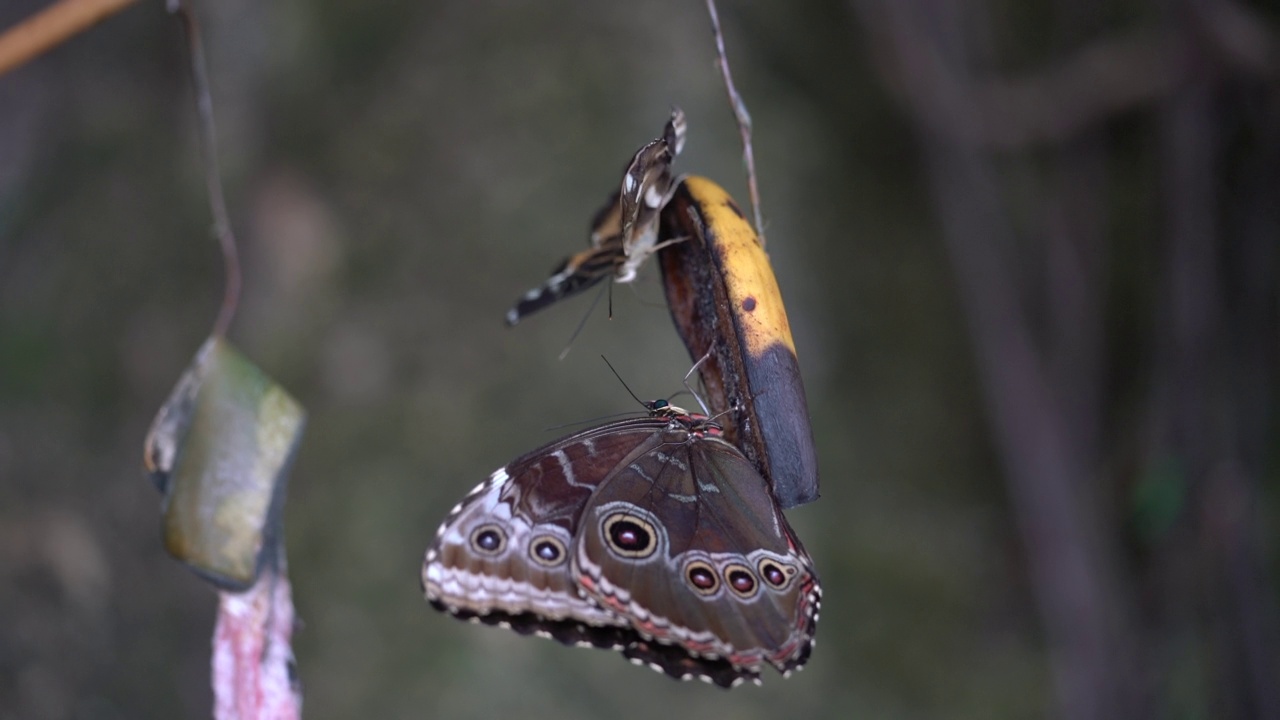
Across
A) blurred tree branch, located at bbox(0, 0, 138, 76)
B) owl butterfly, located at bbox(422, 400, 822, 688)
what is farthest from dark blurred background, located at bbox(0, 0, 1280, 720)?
blurred tree branch, located at bbox(0, 0, 138, 76)

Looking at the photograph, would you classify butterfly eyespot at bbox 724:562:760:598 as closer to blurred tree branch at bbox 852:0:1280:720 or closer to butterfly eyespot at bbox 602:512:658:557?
butterfly eyespot at bbox 602:512:658:557

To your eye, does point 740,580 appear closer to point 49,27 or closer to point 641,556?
point 641,556

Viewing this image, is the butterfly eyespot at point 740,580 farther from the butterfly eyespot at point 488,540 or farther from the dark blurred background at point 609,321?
the dark blurred background at point 609,321

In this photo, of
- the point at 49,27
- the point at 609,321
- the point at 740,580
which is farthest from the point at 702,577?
the point at 609,321

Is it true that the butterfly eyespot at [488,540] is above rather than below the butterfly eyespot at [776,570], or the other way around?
above

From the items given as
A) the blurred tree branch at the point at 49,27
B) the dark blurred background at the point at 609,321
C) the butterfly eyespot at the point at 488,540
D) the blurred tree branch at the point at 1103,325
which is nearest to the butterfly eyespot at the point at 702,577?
the butterfly eyespot at the point at 488,540

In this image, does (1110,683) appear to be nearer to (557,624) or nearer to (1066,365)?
(1066,365)

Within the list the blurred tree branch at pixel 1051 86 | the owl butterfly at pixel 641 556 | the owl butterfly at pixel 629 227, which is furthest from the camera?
the blurred tree branch at pixel 1051 86
